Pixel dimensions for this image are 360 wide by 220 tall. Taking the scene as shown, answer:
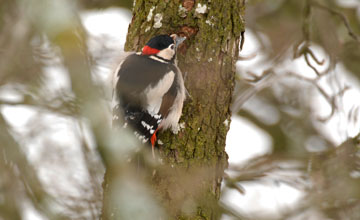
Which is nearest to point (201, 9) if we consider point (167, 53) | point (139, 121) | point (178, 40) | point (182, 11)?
point (182, 11)

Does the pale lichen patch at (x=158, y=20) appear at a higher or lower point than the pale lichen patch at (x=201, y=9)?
lower

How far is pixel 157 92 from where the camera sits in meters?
2.93

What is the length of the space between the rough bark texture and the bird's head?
0.04 m

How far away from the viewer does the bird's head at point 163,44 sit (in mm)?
2844

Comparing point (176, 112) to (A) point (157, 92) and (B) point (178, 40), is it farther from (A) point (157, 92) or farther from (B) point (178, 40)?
(B) point (178, 40)

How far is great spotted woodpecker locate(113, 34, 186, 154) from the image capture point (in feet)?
9.05

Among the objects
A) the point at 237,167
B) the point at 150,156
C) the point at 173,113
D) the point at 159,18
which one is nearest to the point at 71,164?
the point at 150,156

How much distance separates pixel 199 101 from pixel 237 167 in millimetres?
451

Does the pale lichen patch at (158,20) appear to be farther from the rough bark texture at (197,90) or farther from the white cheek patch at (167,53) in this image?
the white cheek patch at (167,53)

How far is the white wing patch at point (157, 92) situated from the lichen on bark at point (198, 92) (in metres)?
0.11

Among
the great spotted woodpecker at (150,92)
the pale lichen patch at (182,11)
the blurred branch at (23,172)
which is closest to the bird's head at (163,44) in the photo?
the great spotted woodpecker at (150,92)

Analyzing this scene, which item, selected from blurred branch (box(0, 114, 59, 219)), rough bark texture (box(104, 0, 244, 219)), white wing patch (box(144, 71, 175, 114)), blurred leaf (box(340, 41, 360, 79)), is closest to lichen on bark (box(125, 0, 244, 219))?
rough bark texture (box(104, 0, 244, 219))

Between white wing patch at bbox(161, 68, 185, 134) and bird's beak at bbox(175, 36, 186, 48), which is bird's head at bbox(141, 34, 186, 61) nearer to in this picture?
bird's beak at bbox(175, 36, 186, 48)

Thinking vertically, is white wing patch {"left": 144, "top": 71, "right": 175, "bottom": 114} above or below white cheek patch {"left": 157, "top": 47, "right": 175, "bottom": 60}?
below
